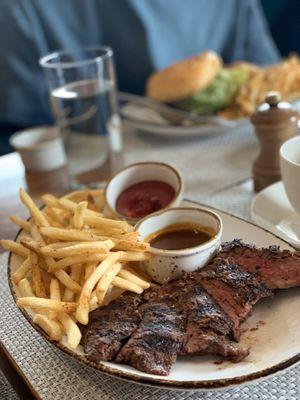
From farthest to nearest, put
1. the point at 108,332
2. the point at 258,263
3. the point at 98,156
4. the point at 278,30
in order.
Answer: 1. the point at 278,30
2. the point at 98,156
3. the point at 258,263
4. the point at 108,332

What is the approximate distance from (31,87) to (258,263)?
2.51 meters

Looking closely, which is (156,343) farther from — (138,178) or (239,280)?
(138,178)

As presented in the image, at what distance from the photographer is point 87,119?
2.13 meters

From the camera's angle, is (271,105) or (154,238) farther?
(271,105)

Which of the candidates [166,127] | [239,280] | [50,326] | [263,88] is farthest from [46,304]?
[263,88]

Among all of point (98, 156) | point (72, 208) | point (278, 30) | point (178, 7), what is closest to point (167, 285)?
point (72, 208)

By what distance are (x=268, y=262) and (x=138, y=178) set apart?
0.62 m

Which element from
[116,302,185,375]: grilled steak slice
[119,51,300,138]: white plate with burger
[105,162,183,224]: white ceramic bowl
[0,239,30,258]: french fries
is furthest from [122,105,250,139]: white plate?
[116,302,185,375]: grilled steak slice

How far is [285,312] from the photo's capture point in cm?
110

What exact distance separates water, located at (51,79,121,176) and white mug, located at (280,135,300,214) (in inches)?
35.3

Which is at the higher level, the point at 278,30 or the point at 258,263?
the point at 258,263

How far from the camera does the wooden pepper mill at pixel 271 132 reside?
1.66 meters

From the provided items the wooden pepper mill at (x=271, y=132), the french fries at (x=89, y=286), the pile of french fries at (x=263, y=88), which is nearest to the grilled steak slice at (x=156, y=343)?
the french fries at (x=89, y=286)

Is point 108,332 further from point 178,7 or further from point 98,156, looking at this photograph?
point 178,7
